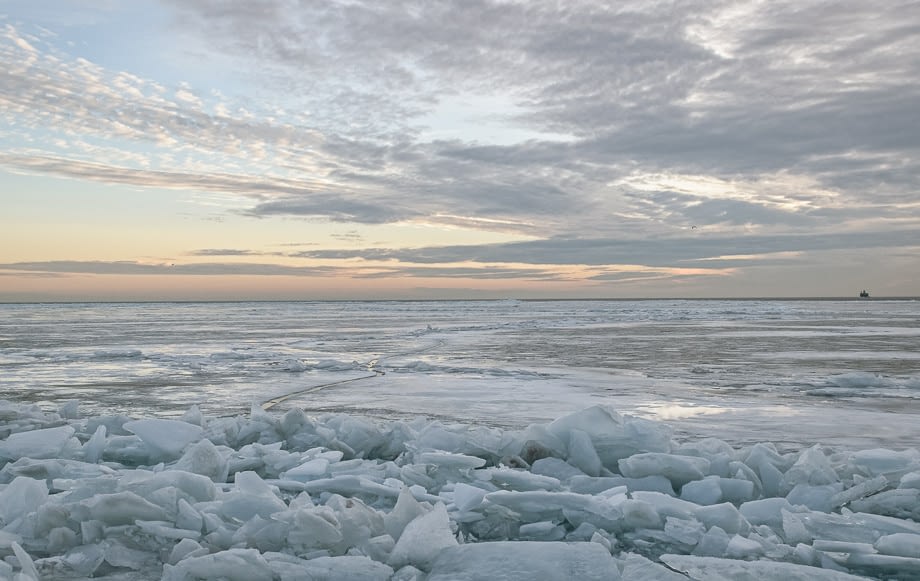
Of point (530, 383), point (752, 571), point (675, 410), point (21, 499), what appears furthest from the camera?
point (530, 383)

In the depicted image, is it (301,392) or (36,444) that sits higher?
(36,444)

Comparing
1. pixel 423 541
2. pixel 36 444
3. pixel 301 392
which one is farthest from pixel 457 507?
pixel 301 392

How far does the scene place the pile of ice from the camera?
2.71 m

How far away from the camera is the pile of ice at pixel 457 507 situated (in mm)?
2707

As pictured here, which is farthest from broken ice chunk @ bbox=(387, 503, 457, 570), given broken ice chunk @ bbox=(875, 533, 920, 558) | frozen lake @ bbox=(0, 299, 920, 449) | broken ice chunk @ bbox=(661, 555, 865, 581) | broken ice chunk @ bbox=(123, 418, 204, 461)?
frozen lake @ bbox=(0, 299, 920, 449)

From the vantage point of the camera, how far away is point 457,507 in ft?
11.1

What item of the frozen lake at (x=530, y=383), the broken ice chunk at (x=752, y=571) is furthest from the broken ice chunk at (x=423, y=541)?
the frozen lake at (x=530, y=383)

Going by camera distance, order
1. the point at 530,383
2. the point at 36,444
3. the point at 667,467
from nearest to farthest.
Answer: the point at 667,467
the point at 36,444
the point at 530,383

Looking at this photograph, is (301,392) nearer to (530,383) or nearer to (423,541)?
(530,383)

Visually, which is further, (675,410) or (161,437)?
(675,410)

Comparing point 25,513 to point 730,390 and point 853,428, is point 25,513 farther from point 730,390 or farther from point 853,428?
point 730,390

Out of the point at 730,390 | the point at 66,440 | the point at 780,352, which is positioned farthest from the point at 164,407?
the point at 780,352

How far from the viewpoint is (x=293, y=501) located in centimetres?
326

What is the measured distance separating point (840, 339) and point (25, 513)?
698 inches
